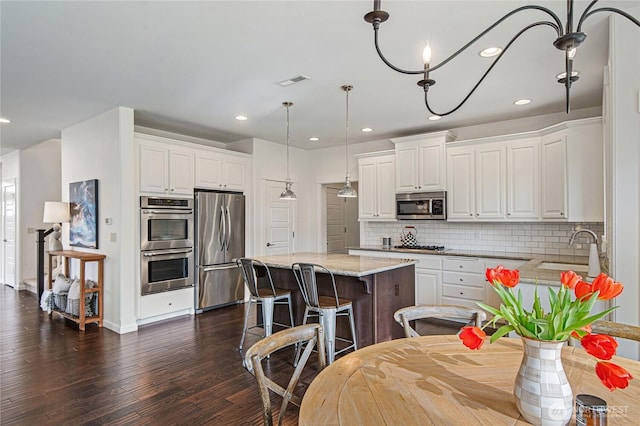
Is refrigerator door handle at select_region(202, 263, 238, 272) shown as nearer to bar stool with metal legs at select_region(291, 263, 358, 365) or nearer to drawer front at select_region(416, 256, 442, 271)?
bar stool with metal legs at select_region(291, 263, 358, 365)

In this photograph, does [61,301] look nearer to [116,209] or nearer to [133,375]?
[116,209]

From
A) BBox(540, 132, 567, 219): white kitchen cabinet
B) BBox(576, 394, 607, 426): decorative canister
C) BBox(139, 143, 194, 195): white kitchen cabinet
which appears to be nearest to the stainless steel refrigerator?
BBox(139, 143, 194, 195): white kitchen cabinet

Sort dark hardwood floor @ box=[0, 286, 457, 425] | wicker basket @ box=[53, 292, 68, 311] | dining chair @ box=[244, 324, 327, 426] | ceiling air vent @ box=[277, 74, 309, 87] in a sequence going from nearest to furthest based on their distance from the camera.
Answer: dining chair @ box=[244, 324, 327, 426] → dark hardwood floor @ box=[0, 286, 457, 425] → ceiling air vent @ box=[277, 74, 309, 87] → wicker basket @ box=[53, 292, 68, 311]

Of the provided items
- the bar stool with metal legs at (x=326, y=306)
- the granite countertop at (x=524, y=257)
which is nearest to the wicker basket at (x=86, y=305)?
the bar stool with metal legs at (x=326, y=306)

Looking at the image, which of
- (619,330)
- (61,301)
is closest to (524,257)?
(619,330)

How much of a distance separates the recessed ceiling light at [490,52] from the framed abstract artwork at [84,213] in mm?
4618

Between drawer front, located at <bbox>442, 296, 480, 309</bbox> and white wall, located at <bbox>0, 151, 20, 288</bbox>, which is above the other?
white wall, located at <bbox>0, 151, 20, 288</bbox>

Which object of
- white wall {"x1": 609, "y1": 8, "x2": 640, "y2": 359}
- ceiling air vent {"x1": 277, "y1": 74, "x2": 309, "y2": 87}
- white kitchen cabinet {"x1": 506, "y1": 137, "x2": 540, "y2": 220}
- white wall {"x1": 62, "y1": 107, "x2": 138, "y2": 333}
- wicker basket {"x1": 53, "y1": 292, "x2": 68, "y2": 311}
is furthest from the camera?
wicker basket {"x1": 53, "y1": 292, "x2": 68, "y2": 311}

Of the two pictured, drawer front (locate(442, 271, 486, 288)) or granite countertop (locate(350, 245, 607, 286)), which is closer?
granite countertop (locate(350, 245, 607, 286))

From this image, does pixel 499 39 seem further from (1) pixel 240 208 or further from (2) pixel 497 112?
(1) pixel 240 208

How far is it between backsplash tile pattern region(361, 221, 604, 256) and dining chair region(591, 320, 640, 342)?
129 inches

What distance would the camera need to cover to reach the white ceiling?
2.36m

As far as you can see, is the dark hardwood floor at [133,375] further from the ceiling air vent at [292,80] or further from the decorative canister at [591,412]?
the ceiling air vent at [292,80]

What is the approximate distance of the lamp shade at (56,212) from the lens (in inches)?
196
